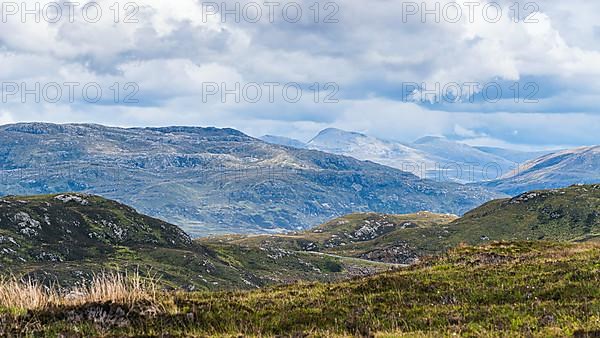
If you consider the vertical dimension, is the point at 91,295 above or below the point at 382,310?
above

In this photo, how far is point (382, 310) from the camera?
2283 cm

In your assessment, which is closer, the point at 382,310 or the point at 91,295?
the point at 91,295

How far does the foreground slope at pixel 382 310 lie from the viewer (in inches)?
746

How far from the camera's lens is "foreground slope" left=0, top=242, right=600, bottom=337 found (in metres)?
18.9

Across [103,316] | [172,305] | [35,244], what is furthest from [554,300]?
Answer: [35,244]

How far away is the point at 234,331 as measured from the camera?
19.8 metres

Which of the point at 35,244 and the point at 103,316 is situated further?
the point at 35,244

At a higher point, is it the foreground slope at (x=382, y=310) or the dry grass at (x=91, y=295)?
the dry grass at (x=91, y=295)

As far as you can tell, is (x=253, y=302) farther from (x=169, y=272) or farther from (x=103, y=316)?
(x=169, y=272)

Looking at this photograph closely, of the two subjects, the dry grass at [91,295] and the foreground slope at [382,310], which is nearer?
the foreground slope at [382,310]

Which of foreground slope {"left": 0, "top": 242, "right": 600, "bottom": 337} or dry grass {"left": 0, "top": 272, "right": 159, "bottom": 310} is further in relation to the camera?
dry grass {"left": 0, "top": 272, "right": 159, "bottom": 310}

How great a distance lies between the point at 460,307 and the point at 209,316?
9.68 meters

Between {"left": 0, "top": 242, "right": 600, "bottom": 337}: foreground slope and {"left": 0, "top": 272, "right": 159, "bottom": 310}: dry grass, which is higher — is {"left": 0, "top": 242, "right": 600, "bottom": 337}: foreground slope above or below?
below

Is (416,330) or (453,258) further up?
(416,330)
